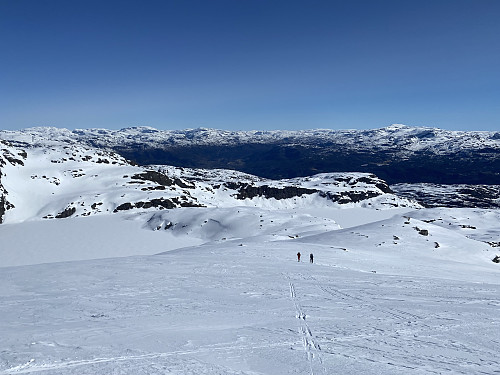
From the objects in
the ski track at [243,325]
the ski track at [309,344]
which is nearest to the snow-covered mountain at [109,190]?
the ski track at [243,325]

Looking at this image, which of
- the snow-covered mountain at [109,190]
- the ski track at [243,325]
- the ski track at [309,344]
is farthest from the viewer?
the snow-covered mountain at [109,190]

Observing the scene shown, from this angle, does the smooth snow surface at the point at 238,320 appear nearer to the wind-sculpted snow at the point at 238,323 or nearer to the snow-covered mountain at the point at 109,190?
the wind-sculpted snow at the point at 238,323

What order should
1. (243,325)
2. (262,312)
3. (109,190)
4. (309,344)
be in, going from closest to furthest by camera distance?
(309,344)
(243,325)
(262,312)
(109,190)

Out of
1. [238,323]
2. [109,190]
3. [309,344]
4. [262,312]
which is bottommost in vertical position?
[262,312]

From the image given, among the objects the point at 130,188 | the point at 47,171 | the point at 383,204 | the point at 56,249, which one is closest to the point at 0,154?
the point at 47,171

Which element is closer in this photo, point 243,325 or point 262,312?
point 243,325

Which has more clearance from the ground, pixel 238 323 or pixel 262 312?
pixel 238 323

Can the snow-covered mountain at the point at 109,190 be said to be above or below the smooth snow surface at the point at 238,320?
above

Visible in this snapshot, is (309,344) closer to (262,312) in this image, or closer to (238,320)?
(238,320)

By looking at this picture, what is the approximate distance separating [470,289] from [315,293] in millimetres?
9553

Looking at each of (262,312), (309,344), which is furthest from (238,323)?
(309,344)

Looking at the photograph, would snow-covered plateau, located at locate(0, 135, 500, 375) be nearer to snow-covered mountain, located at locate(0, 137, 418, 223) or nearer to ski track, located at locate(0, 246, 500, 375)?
ski track, located at locate(0, 246, 500, 375)

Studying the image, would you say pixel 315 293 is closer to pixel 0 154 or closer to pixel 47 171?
pixel 47 171

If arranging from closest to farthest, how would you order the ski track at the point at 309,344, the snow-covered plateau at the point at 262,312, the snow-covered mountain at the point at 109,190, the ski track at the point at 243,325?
the ski track at the point at 309,344 < the ski track at the point at 243,325 < the snow-covered plateau at the point at 262,312 < the snow-covered mountain at the point at 109,190
